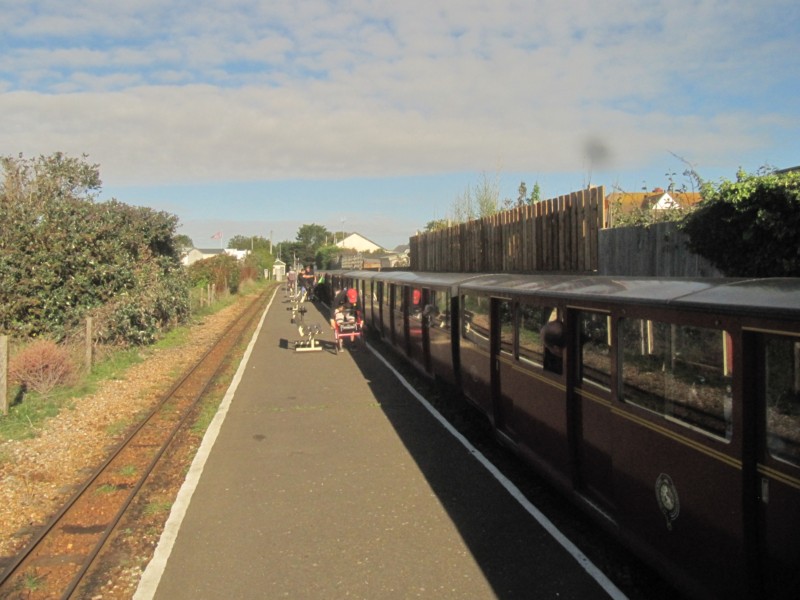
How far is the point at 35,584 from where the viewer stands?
5004 millimetres

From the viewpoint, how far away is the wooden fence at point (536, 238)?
456 inches

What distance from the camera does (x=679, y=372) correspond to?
13.8ft

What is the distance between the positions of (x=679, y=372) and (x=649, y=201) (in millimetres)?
8581

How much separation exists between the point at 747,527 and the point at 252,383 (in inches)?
417

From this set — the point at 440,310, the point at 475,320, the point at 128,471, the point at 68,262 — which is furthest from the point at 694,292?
the point at 68,262

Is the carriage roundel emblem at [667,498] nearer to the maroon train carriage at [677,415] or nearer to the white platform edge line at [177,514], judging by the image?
the maroon train carriage at [677,415]

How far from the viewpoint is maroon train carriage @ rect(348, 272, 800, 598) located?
335 cm

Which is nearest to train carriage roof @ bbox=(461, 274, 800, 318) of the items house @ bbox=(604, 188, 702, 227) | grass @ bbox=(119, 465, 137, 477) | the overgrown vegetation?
house @ bbox=(604, 188, 702, 227)

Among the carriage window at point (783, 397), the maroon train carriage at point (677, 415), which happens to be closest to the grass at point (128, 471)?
the maroon train carriage at point (677, 415)

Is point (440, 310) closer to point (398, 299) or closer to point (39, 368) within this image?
point (398, 299)

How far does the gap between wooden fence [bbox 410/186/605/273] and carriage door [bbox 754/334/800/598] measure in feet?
26.4

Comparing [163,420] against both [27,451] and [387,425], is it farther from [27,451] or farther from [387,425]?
[387,425]

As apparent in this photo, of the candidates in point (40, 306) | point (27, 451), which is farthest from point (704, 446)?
point (40, 306)

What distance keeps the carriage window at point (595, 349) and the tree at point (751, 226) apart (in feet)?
8.09
